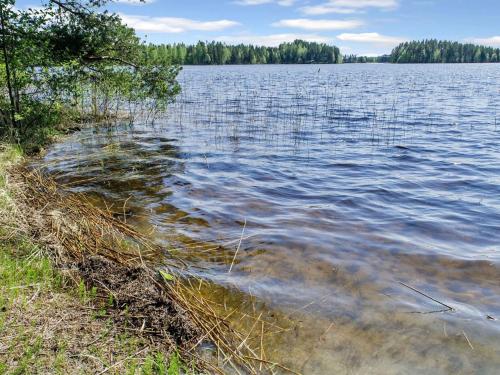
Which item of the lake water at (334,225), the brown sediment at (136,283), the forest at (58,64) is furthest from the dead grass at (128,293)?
the forest at (58,64)

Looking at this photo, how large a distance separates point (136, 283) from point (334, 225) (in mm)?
5345

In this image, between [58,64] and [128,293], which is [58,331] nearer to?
[128,293]

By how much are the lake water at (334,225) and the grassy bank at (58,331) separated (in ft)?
6.11

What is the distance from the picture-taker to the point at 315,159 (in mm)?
16891

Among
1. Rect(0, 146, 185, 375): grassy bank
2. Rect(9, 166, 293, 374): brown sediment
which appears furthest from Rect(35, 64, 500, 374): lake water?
Rect(0, 146, 185, 375): grassy bank

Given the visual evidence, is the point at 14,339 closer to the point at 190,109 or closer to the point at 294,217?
the point at 294,217

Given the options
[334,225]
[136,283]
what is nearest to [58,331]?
[136,283]

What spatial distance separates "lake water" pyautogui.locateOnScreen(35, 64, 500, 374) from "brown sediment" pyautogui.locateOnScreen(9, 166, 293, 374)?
1.87ft

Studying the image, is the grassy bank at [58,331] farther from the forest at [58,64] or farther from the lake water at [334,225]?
the forest at [58,64]

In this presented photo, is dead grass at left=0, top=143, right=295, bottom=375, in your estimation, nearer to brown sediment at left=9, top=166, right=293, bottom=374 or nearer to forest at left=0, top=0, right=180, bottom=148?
brown sediment at left=9, top=166, right=293, bottom=374

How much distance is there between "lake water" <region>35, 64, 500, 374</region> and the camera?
5738mm

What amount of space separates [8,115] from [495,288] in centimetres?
1439

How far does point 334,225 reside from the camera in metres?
9.77

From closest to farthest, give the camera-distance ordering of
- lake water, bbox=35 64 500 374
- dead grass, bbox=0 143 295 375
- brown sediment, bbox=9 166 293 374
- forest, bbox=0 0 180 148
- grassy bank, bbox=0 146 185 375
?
grassy bank, bbox=0 146 185 375, dead grass, bbox=0 143 295 375, brown sediment, bbox=9 166 293 374, lake water, bbox=35 64 500 374, forest, bbox=0 0 180 148
